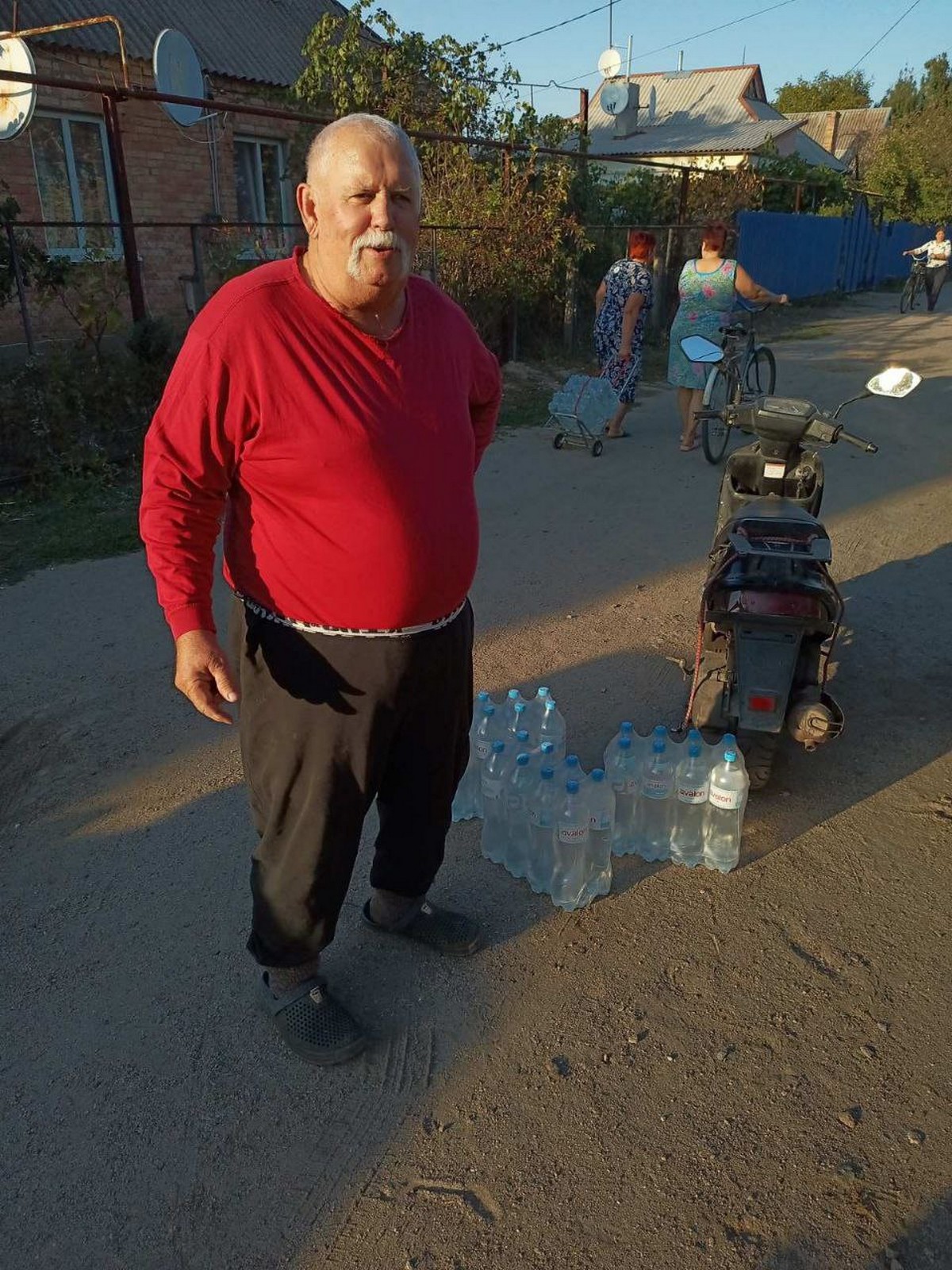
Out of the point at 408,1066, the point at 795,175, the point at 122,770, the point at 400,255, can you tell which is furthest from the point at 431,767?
the point at 795,175

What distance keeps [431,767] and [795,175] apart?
2506 centimetres

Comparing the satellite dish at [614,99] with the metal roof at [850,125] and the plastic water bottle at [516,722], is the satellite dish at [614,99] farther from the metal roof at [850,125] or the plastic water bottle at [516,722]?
the metal roof at [850,125]

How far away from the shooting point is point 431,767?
2410mm

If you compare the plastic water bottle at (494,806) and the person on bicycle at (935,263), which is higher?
the person on bicycle at (935,263)

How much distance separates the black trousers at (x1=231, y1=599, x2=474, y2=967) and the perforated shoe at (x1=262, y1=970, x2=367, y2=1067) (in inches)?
4.3

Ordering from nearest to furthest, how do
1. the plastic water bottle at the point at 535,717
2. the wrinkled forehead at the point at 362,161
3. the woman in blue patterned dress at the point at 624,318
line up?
1. the wrinkled forehead at the point at 362,161
2. the plastic water bottle at the point at 535,717
3. the woman in blue patterned dress at the point at 624,318

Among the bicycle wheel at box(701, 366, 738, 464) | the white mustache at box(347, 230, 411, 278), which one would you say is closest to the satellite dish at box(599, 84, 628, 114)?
the bicycle wheel at box(701, 366, 738, 464)

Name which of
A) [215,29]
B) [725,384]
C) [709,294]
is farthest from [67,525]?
[215,29]

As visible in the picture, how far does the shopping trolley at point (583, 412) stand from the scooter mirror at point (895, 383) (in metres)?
4.53

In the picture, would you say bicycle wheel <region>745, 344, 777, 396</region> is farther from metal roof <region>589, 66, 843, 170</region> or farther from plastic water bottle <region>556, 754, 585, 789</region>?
metal roof <region>589, 66, 843, 170</region>

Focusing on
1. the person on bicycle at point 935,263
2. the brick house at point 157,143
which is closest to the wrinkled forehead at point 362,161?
the brick house at point 157,143

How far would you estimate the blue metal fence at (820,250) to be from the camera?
19125 mm

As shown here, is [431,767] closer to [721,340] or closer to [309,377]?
[309,377]

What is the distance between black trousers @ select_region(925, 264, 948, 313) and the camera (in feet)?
68.5
